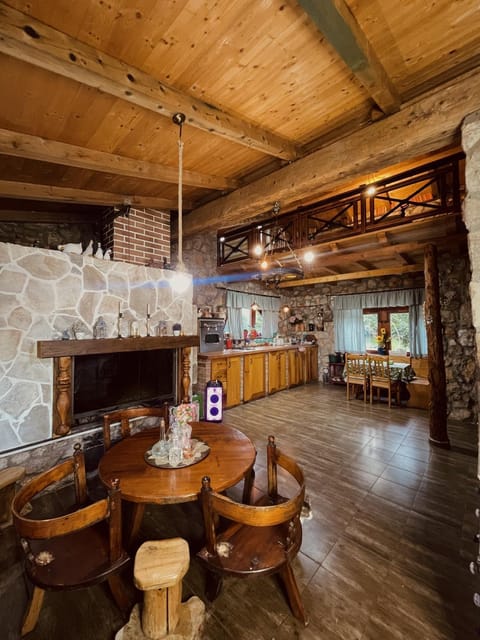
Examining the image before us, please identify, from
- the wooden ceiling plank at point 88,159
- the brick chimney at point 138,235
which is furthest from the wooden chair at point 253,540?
the brick chimney at point 138,235

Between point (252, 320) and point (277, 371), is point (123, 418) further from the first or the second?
point (252, 320)

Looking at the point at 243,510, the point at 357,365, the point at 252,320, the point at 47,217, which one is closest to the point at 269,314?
the point at 252,320

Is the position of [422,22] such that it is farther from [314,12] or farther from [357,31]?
[314,12]

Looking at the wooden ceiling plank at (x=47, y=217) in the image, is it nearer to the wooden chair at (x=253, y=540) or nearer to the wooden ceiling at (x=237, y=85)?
the wooden ceiling at (x=237, y=85)

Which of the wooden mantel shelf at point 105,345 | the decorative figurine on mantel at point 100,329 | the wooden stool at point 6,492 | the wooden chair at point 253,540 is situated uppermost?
the decorative figurine on mantel at point 100,329

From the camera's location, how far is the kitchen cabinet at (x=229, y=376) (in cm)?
459

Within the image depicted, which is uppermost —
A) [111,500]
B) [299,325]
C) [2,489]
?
[299,325]

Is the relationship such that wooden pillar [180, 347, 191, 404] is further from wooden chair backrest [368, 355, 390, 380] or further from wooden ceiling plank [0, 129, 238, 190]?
wooden chair backrest [368, 355, 390, 380]

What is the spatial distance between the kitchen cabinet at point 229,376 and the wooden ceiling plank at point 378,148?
263 centimetres

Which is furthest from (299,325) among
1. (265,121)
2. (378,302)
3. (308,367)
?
(265,121)

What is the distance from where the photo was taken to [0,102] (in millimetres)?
1639

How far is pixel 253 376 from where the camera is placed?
205 inches

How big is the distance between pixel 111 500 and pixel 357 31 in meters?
2.47

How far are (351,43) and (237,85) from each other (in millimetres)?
669
